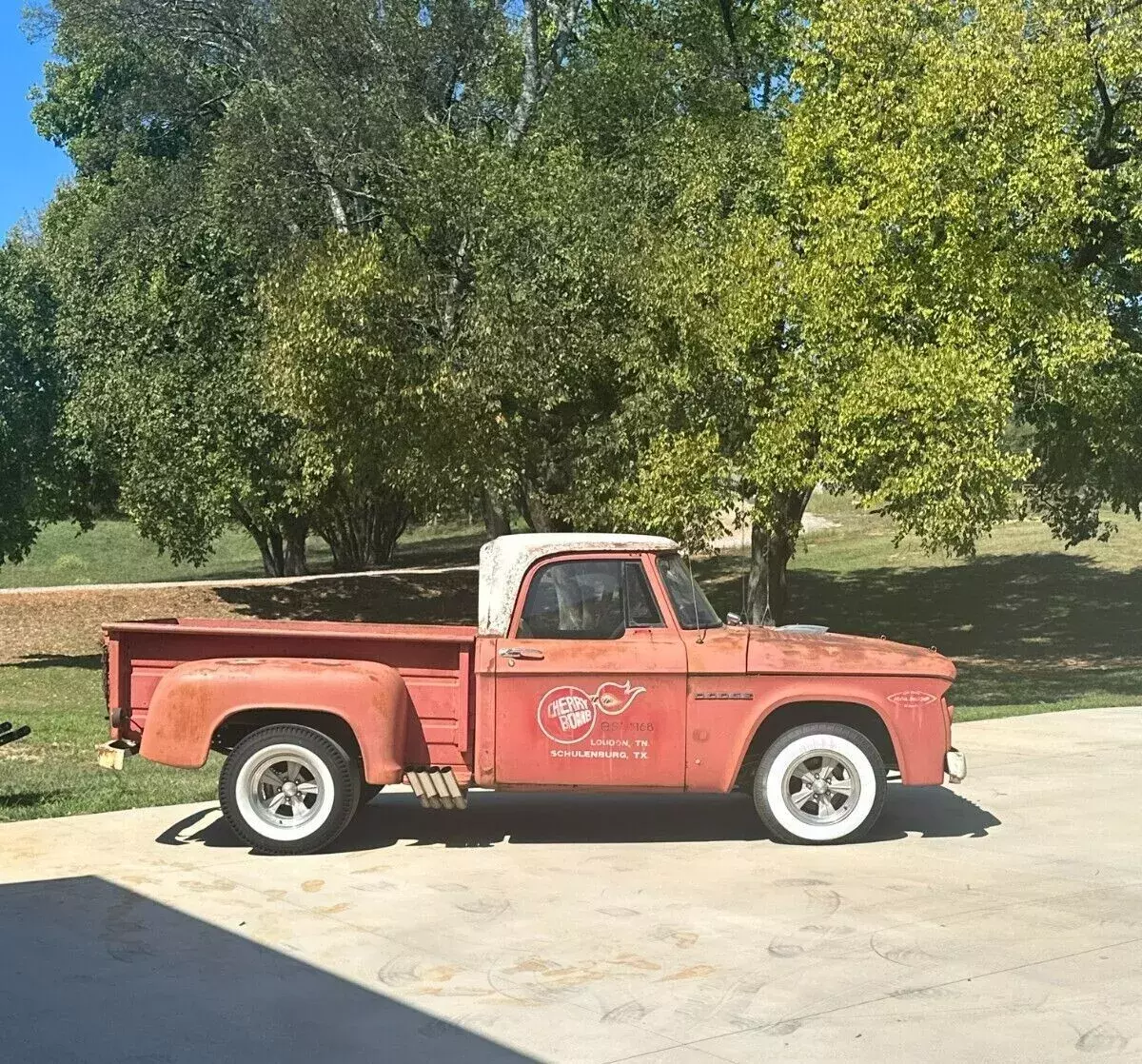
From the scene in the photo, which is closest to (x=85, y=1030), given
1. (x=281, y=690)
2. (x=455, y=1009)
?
(x=455, y=1009)

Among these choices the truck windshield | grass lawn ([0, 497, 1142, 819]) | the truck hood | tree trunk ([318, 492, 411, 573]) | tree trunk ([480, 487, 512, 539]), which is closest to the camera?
the truck hood

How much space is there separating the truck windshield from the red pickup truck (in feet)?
0.08

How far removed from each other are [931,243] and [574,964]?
42.1 feet

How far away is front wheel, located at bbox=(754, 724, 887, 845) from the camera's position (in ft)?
28.2

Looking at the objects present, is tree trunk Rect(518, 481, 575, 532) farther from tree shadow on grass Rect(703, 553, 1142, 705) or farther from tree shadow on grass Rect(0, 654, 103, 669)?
tree shadow on grass Rect(0, 654, 103, 669)

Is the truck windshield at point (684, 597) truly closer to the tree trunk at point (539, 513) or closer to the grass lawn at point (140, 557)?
the tree trunk at point (539, 513)

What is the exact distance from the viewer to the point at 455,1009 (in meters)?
5.64

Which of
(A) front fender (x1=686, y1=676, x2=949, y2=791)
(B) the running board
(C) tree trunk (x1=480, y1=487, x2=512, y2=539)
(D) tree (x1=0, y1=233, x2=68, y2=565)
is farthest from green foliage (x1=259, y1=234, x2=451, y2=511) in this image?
(A) front fender (x1=686, y1=676, x2=949, y2=791)

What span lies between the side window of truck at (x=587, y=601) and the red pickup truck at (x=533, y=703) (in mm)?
11

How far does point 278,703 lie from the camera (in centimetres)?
830

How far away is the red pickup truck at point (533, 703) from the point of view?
8.38 meters

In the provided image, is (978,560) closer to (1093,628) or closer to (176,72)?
(1093,628)

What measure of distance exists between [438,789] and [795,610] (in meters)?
25.2

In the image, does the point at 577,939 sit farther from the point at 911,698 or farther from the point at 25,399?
the point at 25,399
